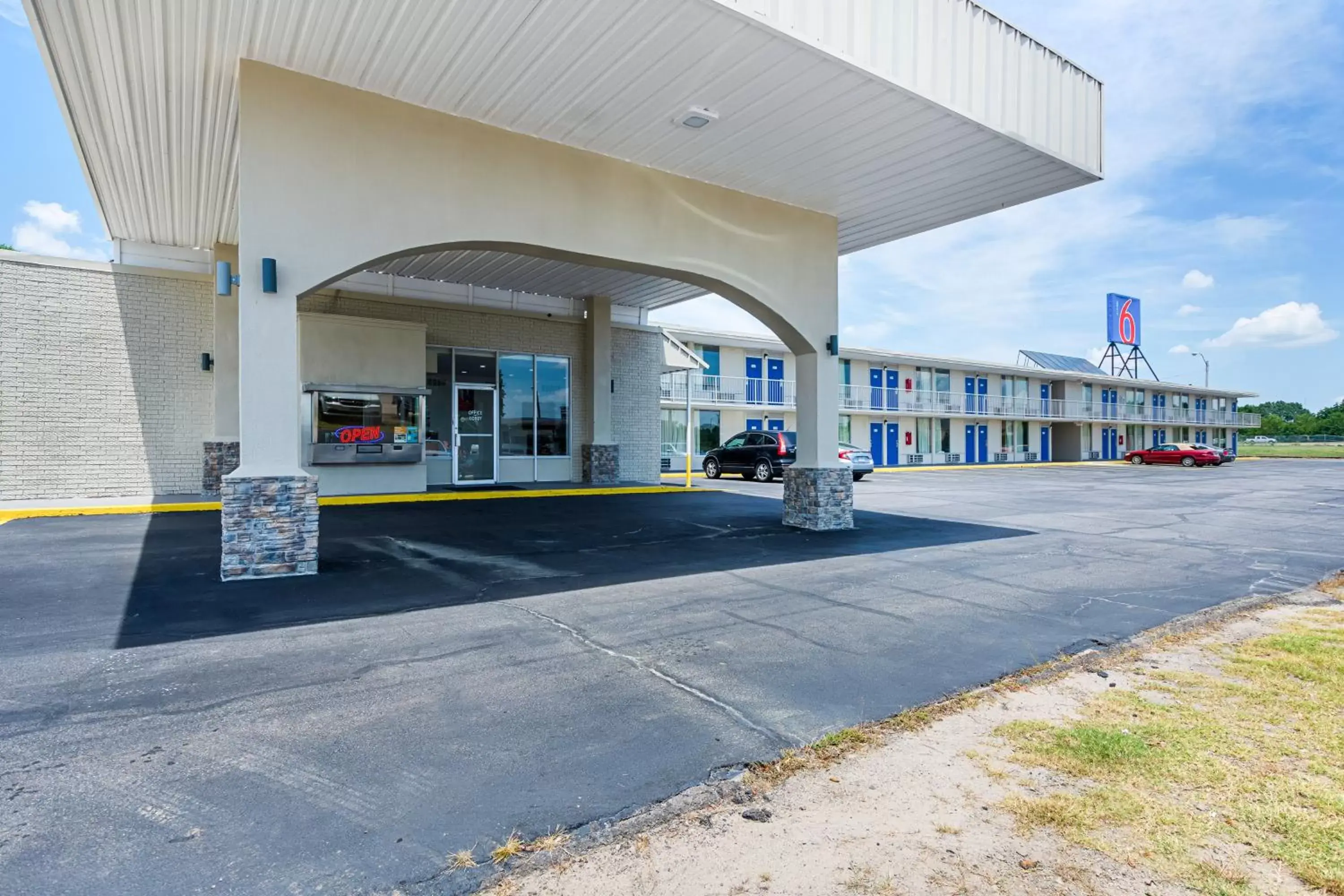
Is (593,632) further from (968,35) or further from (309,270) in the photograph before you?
(968,35)

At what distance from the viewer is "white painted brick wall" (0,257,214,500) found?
36.9 ft

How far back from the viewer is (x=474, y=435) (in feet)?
51.5

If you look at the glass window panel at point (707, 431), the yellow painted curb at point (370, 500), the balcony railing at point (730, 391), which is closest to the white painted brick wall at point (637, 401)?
the yellow painted curb at point (370, 500)

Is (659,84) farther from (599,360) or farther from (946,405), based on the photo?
(946,405)

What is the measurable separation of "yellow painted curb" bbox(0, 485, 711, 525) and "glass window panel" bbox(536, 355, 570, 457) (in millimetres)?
1931

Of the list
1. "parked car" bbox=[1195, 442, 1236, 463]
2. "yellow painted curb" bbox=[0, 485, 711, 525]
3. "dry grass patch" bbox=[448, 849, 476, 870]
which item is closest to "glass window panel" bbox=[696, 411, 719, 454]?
"yellow painted curb" bbox=[0, 485, 711, 525]

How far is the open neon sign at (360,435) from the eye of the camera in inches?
515

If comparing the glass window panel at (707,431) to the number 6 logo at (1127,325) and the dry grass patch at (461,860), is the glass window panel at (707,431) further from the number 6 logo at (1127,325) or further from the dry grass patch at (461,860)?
the number 6 logo at (1127,325)

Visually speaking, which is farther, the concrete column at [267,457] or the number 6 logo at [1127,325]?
the number 6 logo at [1127,325]

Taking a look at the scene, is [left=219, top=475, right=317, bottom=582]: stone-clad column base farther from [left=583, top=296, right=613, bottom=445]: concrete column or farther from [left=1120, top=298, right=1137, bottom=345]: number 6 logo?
[left=1120, top=298, right=1137, bottom=345]: number 6 logo

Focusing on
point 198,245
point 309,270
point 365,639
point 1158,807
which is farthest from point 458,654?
point 198,245

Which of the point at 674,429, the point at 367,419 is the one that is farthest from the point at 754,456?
the point at 367,419

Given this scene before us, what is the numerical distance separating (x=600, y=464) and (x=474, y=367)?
374 cm

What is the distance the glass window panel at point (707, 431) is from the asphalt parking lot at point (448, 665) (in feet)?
64.2
